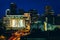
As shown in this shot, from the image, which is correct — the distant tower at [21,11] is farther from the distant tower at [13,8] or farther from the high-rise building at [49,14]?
the high-rise building at [49,14]

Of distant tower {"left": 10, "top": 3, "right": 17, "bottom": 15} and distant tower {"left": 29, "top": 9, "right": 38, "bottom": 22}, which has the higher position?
distant tower {"left": 10, "top": 3, "right": 17, "bottom": 15}

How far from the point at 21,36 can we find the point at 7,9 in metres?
0.42

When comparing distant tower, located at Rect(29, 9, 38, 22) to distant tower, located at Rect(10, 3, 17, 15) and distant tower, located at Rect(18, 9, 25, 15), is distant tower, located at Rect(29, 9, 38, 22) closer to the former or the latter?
distant tower, located at Rect(18, 9, 25, 15)

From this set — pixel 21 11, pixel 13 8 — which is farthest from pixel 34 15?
pixel 13 8

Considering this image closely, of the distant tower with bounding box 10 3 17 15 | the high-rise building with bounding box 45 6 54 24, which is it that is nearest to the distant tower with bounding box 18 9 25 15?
the distant tower with bounding box 10 3 17 15

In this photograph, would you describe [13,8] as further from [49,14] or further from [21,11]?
[49,14]

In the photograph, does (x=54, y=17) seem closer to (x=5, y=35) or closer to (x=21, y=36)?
(x=21, y=36)

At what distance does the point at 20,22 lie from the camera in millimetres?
1634

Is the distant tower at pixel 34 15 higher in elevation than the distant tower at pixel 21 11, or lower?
lower

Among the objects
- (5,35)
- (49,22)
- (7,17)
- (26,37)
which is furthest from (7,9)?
(49,22)

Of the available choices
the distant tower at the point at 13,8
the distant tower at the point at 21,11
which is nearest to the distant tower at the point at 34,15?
the distant tower at the point at 21,11

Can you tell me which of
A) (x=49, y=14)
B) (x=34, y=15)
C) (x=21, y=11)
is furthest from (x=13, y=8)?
(x=49, y=14)

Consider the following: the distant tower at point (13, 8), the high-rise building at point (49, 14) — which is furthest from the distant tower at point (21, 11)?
the high-rise building at point (49, 14)

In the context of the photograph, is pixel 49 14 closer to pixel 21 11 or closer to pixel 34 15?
pixel 34 15
